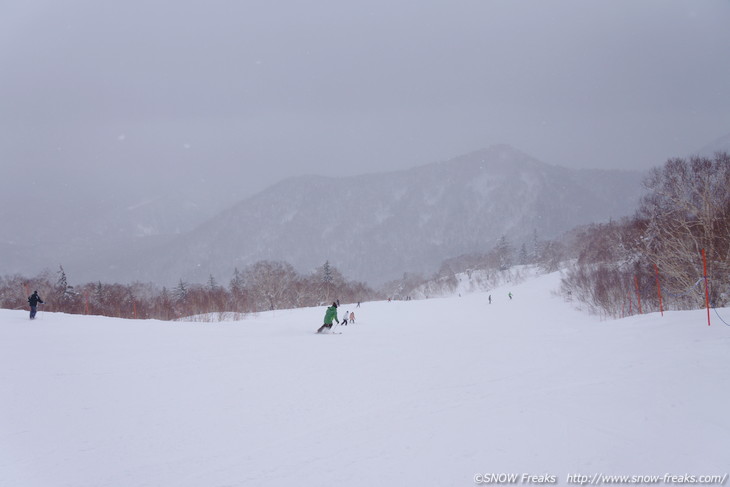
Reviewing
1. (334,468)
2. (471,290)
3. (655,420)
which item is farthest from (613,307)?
(471,290)

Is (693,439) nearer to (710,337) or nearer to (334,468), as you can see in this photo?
(334,468)

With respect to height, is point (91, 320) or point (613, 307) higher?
point (91, 320)

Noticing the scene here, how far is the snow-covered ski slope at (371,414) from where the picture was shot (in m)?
6.15

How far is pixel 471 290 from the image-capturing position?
5866 inches

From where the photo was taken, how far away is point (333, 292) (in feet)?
332

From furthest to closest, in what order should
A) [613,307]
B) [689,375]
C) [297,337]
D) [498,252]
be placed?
[498,252], [613,307], [297,337], [689,375]

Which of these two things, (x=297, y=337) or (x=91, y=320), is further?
(x=91, y=320)

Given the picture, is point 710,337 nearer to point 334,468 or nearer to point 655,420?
point 655,420

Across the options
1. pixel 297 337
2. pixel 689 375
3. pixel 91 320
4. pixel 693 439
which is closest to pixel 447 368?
pixel 689 375

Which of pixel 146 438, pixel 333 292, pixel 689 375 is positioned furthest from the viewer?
pixel 333 292

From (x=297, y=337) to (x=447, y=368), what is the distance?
10.5 m

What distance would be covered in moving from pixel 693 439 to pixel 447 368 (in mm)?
6772

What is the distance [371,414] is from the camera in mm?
8617

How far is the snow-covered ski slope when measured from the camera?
20.2 feet
